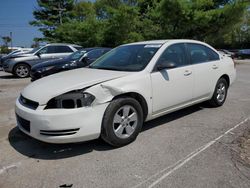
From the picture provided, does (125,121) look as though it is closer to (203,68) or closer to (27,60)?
(203,68)

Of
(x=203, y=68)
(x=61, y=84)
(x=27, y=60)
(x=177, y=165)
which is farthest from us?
(x=27, y=60)

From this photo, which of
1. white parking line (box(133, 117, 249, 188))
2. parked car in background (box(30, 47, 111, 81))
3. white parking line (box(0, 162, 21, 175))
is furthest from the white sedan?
parked car in background (box(30, 47, 111, 81))

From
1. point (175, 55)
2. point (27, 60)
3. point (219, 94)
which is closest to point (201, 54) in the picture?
point (175, 55)

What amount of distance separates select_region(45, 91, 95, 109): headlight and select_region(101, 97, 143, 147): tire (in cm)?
33

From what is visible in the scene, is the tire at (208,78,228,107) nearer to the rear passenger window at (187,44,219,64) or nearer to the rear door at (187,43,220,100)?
the rear door at (187,43,220,100)

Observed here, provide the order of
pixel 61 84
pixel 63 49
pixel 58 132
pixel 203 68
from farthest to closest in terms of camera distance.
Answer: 1. pixel 63 49
2. pixel 203 68
3. pixel 61 84
4. pixel 58 132

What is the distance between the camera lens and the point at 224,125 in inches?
176

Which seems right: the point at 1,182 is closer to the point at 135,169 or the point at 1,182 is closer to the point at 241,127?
the point at 135,169

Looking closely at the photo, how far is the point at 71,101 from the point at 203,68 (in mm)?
2881

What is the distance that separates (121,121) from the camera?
11.9ft

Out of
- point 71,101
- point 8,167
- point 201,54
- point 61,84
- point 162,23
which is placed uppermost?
point 162,23

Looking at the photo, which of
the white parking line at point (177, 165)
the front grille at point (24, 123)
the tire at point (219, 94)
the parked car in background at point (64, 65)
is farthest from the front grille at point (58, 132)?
the parked car in background at point (64, 65)

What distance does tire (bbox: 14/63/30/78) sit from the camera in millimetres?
12250

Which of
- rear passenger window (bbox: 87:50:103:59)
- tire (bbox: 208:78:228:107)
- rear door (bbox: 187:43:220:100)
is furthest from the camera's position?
rear passenger window (bbox: 87:50:103:59)
